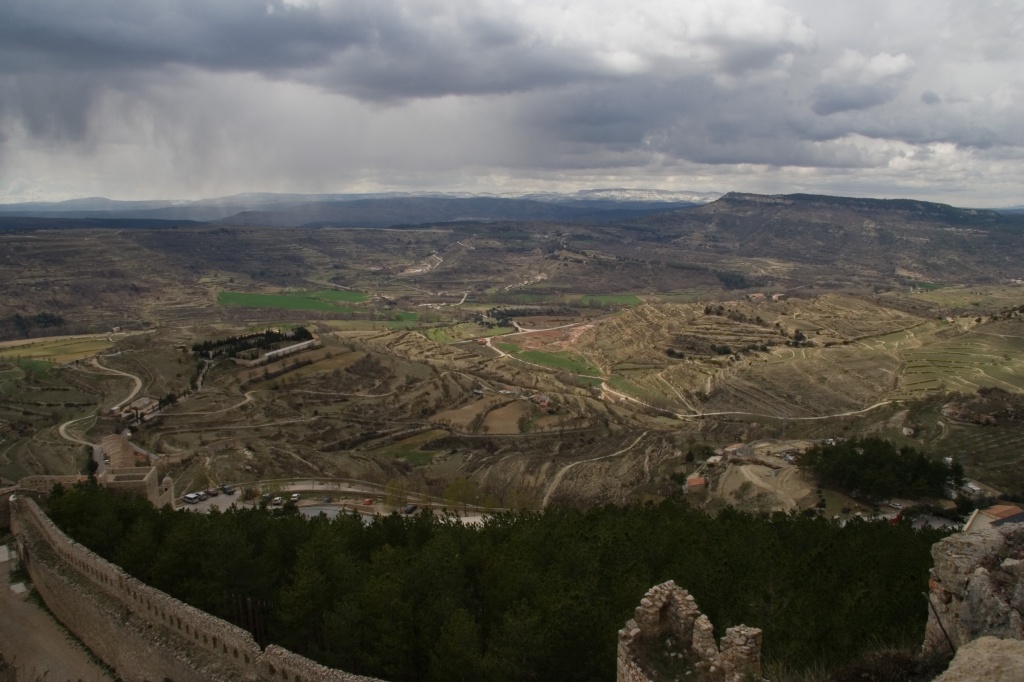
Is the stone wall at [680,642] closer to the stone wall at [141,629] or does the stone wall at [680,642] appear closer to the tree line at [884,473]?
the stone wall at [141,629]

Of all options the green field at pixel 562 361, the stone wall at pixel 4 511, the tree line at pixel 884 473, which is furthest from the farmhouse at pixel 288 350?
the tree line at pixel 884 473

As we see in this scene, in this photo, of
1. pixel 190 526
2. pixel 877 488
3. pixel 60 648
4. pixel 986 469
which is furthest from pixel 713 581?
pixel 986 469

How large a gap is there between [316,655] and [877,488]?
4627cm

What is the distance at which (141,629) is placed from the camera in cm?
1970

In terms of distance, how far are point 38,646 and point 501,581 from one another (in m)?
15.3

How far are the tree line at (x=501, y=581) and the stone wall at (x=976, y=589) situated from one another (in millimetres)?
2602

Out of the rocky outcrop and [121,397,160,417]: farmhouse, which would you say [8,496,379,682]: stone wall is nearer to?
the rocky outcrop

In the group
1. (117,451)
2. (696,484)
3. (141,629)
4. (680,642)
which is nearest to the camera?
(680,642)

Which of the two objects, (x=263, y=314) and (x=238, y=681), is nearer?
(x=238, y=681)

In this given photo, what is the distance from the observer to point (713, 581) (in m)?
20.1

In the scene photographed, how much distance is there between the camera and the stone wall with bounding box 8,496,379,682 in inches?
654

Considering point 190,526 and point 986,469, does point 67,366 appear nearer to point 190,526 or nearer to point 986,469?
point 190,526

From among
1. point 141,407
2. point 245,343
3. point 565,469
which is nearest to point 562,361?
point 245,343

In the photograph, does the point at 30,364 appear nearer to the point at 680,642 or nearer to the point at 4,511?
the point at 4,511
